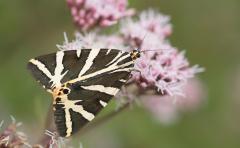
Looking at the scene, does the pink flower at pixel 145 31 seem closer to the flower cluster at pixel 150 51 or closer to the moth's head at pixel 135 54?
the flower cluster at pixel 150 51

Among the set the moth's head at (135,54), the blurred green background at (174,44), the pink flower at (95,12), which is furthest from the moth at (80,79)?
the blurred green background at (174,44)

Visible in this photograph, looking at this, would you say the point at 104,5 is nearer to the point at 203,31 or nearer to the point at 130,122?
the point at 130,122

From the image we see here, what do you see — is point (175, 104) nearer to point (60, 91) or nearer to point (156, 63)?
point (156, 63)

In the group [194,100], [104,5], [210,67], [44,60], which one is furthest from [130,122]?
[44,60]

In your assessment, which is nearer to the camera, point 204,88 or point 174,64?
point 174,64

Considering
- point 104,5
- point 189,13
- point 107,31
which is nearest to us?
point 104,5

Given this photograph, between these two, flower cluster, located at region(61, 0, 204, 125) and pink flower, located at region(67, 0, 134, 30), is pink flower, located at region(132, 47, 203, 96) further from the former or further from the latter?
pink flower, located at region(67, 0, 134, 30)

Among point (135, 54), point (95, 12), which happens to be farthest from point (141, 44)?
point (135, 54)
